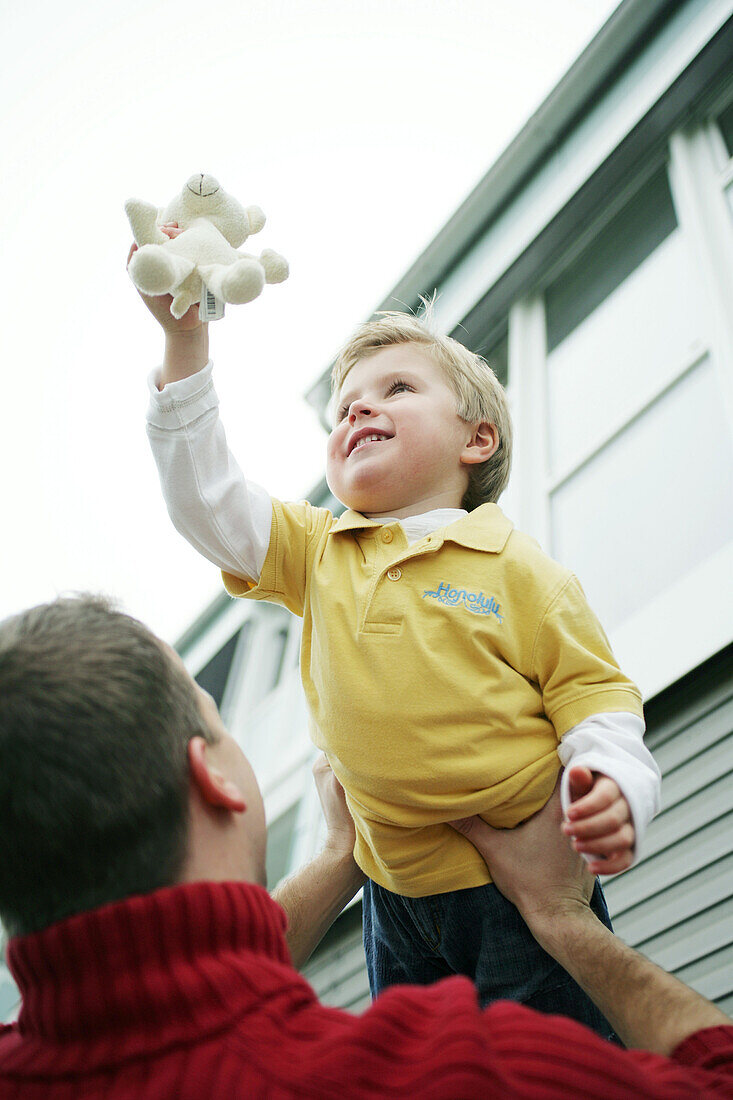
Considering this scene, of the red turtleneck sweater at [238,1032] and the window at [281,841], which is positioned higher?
the red turtleneck sweater at [238,1032]

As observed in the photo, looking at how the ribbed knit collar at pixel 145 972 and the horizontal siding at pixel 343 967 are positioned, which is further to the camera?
the horizontal siding at pixel 343 967

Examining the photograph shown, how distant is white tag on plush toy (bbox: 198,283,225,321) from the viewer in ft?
4.82

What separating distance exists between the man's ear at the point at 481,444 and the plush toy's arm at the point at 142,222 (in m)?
0.96

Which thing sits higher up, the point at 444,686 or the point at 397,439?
the point at 397,439

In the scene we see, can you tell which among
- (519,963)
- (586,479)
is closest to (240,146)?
(586,479)

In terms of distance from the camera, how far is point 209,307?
4.84 feet

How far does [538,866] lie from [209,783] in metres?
0.78

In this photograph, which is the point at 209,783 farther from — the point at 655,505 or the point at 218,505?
the point at 655,505

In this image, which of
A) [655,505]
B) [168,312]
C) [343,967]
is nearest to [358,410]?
[168,312]

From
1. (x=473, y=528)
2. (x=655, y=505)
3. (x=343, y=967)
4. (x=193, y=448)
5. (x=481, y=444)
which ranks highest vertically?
(x=193, y=448)

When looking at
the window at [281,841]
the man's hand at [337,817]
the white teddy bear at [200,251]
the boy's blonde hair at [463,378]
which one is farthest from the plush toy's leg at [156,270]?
the window at [281,841]

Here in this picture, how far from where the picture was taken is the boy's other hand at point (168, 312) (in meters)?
1.55

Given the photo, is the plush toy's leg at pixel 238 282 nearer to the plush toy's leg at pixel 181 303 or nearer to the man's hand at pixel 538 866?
the plush toy's leg at pixel 181 303

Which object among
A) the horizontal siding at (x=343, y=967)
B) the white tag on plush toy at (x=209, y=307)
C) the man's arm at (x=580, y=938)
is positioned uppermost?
the white tag on plush toy at (x=209, y=307)
